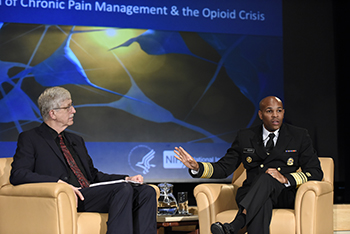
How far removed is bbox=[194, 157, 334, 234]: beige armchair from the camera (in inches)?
110

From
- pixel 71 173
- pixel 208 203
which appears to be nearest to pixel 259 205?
pixel 208 203

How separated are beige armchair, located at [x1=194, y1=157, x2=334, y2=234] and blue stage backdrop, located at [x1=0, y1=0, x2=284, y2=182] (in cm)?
177

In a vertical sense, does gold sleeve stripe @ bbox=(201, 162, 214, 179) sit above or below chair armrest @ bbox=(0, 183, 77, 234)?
above

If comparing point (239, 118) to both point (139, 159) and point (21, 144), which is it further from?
point (21, 144)

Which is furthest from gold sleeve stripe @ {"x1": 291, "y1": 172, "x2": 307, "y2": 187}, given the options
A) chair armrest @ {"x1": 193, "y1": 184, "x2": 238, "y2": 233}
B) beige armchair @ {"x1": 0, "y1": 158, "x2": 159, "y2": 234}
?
beige armchair @ {"x1": 0, "y1": 158, "x2": 159, "y2": 234}

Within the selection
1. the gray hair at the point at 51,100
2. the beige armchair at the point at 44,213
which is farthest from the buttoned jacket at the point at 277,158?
the gray hair at the point at 51,100

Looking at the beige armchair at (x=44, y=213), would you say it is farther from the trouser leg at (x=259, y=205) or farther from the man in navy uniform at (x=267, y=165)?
the trouser leg at (x=259, y=205)

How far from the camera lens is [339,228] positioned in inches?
180

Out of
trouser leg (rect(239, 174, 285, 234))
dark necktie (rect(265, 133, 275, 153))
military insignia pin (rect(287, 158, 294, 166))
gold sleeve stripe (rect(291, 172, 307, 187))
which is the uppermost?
dark necktie (rect(265, 133, 275, 153))

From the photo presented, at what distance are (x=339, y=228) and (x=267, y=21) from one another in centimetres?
270

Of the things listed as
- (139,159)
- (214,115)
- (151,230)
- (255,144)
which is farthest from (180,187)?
(151,230)

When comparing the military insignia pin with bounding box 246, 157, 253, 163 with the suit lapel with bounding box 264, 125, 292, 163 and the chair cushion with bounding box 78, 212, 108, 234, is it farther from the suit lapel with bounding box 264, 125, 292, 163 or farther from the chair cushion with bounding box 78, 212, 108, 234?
the chair cushion with bounding box 78, 212, 108, 234

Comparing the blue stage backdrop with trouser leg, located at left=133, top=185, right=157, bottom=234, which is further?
the blue stage backdrop

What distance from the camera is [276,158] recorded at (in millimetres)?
3248
